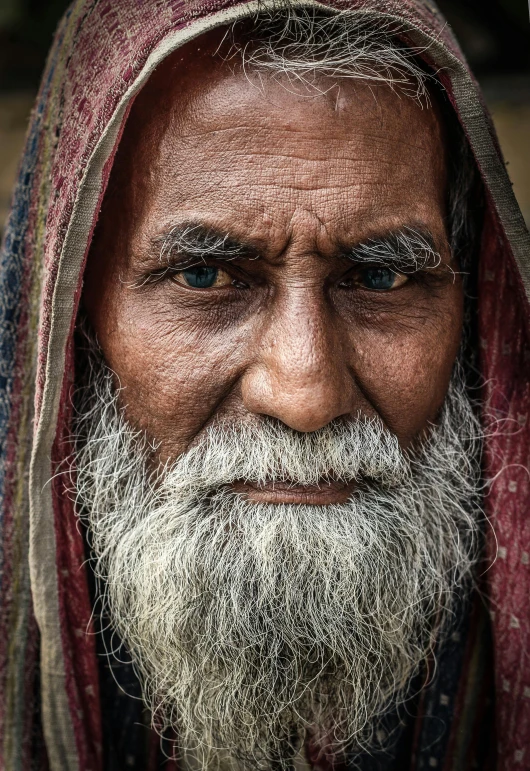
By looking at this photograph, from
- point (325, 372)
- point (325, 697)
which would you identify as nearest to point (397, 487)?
point (325, 372)

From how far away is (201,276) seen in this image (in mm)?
1470

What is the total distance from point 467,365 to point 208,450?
2.30 feet

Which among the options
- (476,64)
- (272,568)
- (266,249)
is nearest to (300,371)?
(266,249)

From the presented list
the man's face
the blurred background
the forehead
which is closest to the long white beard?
the man's face

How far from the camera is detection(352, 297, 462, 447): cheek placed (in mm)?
1491

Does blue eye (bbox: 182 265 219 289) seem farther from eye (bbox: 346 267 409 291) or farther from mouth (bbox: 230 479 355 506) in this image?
mouth (bbox: 230 479 355 506)

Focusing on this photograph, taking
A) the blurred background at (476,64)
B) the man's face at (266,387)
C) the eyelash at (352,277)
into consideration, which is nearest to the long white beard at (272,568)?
Answer: the man's face at (266,387)

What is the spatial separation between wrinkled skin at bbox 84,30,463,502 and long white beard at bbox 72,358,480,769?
0.07 m

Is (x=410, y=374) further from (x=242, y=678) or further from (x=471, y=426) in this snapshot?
(x=242, y=678)

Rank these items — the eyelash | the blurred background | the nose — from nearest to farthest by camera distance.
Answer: the nose
the eyelash
the blurred background

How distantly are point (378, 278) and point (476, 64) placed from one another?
1.71m

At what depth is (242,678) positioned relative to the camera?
1.51 m

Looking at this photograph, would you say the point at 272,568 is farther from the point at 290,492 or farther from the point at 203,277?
the point at 203,277

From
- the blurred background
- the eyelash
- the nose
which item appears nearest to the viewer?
the nose
